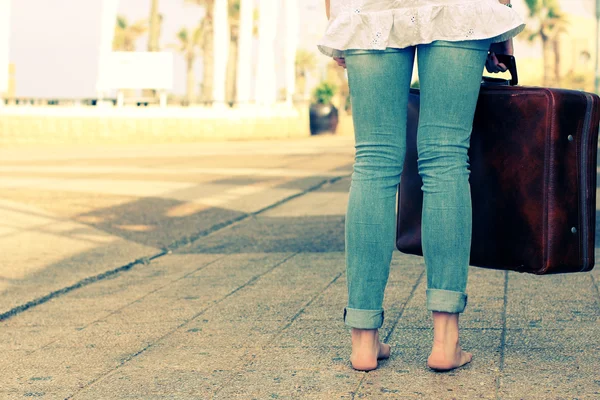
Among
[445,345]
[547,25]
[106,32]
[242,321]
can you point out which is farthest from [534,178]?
[547,25]

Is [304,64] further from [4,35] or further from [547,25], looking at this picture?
[4,35]

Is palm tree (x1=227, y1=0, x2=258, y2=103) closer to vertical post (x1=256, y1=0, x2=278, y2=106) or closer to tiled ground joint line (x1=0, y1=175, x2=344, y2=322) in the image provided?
vertical post (x1=256, y1=0, x2=278, y2=106)

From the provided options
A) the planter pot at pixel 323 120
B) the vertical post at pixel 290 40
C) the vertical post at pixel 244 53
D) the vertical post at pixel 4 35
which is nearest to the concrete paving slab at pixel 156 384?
the vertical post at pixel 4 35

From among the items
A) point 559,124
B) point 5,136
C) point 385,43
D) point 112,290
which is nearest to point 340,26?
point 385,43

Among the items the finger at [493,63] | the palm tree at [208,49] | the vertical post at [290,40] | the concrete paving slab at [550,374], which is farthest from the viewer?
the palm tree at [208,49]

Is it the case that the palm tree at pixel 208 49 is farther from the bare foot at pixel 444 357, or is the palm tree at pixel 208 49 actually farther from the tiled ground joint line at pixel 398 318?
the bare foot at pixel 444 357

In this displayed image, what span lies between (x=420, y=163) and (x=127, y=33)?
77.9 meters

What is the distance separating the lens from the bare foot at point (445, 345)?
9.19 feet

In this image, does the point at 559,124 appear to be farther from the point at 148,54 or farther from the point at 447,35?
the point at 148,54

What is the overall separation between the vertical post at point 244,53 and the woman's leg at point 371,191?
32450 millimetres

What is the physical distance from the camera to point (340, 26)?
284cm

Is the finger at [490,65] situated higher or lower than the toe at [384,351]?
higher

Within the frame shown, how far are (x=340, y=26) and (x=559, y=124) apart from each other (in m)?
0.65

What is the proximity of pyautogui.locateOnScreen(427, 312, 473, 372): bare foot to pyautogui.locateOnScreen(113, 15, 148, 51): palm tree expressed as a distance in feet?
249
